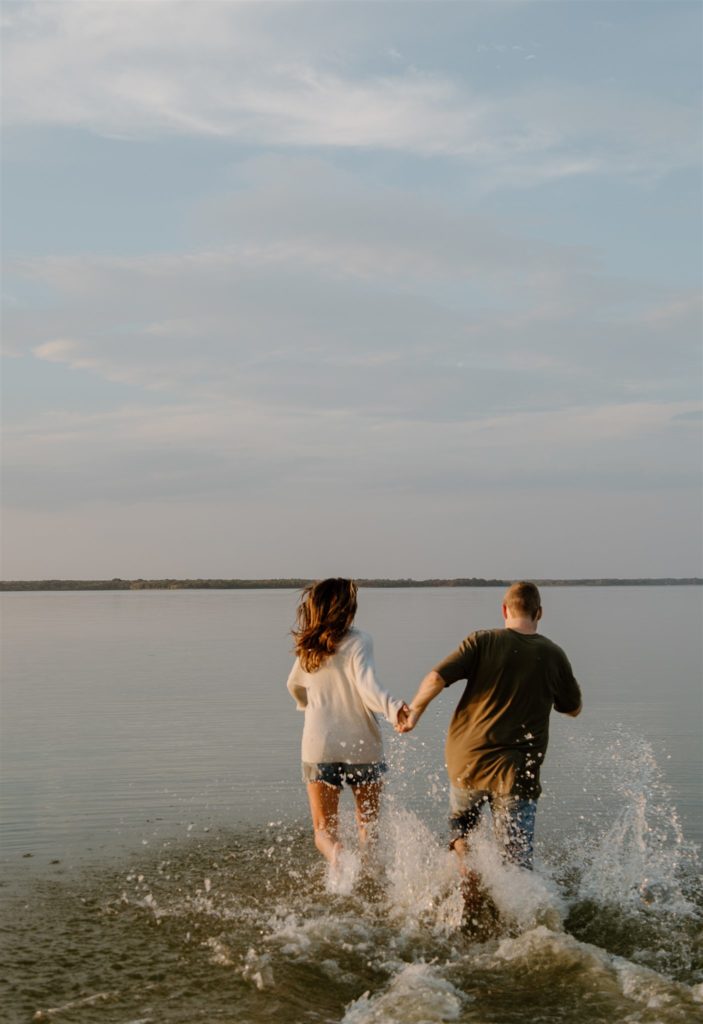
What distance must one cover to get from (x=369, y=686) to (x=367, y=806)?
94 centimetres

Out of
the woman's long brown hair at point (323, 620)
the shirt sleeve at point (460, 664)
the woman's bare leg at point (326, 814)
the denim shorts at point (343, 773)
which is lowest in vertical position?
the woman's bare leg at point (326, 814)

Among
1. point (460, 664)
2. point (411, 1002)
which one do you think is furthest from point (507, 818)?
point (411, 1002)

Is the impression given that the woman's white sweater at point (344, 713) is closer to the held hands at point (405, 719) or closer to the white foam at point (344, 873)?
the held hands at point (405, 719)

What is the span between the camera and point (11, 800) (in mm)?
10516

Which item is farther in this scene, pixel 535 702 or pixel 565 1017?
pixel 535 702

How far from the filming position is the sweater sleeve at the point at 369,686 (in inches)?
266

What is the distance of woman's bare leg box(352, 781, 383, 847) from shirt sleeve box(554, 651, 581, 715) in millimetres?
1279

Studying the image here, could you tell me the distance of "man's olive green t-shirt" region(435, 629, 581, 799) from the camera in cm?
674

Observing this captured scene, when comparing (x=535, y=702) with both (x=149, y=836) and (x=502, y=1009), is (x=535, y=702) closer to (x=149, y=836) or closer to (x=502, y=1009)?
(x=502, y=1009)

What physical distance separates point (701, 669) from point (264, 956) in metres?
17.2

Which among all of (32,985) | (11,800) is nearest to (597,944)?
(32,985)

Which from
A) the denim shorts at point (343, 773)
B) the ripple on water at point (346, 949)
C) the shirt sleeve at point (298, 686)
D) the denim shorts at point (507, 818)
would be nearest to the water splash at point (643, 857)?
the ripple on water at point (346, 949)

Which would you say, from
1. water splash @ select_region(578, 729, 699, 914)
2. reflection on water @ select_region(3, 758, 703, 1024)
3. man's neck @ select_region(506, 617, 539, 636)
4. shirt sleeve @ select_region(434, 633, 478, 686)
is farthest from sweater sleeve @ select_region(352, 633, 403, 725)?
water splash @ select_region(578, 729, 699, 914)

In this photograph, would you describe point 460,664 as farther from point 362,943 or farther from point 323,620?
point 362,943
